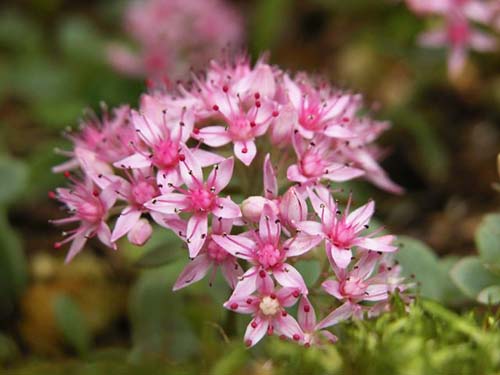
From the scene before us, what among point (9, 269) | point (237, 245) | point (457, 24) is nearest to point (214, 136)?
point (237, 245)

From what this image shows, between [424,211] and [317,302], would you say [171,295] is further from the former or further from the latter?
[424,211]

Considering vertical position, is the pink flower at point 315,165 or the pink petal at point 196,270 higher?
the pink flower at point 315,165

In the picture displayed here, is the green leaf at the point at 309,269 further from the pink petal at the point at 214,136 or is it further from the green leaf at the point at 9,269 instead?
the green leaf at the point at 9,269

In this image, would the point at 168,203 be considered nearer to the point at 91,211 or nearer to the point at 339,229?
the point at 91,211

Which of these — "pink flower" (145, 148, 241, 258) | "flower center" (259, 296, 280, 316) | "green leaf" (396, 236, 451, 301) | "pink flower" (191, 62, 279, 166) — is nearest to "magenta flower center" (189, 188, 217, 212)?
"pink flower" (145, 148, 241, 258)

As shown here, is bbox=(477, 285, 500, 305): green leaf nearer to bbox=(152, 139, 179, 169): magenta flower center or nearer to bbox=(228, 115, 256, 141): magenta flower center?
bbox=(228, 115, 256, 141): magenta flower center

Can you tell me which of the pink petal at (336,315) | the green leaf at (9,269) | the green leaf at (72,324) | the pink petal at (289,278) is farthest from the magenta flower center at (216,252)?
the green leaf at (9,269)

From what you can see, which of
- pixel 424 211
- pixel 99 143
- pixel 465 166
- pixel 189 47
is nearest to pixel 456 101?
pixel 465 166

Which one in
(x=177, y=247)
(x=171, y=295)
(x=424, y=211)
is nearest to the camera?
(x=177, y=247)
